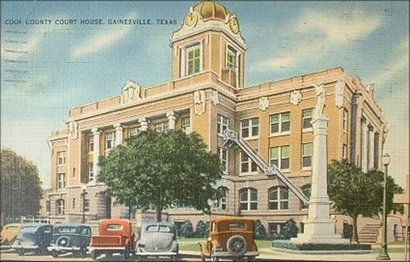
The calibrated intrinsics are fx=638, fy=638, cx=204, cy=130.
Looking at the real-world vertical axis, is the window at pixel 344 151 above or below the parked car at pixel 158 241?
above

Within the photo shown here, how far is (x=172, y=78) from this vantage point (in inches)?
170

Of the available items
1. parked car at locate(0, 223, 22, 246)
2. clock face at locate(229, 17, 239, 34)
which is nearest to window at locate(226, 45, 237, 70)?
clock face at locate(229, 17, 239, 34)

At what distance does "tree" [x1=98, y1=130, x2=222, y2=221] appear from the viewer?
426cm

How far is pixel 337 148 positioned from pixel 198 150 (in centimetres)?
92

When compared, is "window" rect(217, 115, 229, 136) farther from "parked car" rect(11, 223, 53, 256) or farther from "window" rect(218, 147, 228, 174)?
"parked car" rect(11, 223, 53, 256)

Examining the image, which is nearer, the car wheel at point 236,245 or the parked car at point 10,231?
the car wheel at point 236,245

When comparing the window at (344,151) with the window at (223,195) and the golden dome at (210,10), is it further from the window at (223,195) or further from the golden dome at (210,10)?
the golden dome at (210,10)

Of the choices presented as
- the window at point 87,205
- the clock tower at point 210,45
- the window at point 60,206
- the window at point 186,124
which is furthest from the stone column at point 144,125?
the window at point 60,206

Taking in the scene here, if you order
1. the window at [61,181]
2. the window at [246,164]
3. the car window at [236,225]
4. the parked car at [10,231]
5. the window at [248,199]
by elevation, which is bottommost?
the parked car at [10,231]

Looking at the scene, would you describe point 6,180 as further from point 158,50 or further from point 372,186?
point 372,186

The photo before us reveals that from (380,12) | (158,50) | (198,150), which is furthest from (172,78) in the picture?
(380,12)

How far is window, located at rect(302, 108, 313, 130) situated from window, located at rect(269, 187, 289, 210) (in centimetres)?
44

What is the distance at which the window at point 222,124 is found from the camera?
4254 mm

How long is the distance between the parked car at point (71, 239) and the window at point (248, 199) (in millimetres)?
1061
